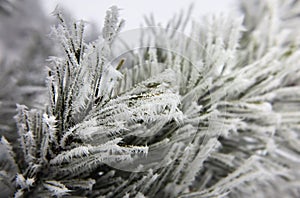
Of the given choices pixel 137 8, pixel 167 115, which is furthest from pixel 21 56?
pixel 167 115

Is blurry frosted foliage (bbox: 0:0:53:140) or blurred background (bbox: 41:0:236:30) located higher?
blurred background (bbox: 41:0:236:30)

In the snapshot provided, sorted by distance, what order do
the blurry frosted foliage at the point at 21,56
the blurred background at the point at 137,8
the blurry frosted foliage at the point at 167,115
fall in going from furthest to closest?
the blurred background at the point at 137,8, the blurry frosted foliage at the point at 21,56, the blurry frosted foliage at the point at 167,115

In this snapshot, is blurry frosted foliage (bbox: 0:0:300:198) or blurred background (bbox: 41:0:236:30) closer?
blurry frosted foliage (bbox: 0:0:300:198)

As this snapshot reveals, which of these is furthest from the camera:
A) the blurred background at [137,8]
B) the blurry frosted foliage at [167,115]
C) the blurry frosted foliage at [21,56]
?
the blurred background at [137,8]

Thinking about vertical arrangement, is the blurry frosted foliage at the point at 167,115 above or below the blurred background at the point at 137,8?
below

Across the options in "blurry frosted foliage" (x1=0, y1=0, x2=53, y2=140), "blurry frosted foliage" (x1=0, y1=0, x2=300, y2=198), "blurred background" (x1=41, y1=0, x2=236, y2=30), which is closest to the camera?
"blurry frosted foliage" (x1=0, y1=0, x2=300, y2=198)

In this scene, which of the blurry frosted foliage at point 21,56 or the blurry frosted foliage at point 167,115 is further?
the blurry frosted foliage at point 21,56

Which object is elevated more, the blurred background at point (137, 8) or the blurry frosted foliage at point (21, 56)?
the blurred background at point (137, 8)

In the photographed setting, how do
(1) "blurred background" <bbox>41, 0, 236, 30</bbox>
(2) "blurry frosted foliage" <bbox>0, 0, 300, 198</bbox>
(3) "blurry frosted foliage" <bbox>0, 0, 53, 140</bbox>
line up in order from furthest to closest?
(1) "blurred background" <bbox>41, 0, 236, 30</bbox>
(3) "blurry frosted foliage" <bbox>0, 0, 53, 140</bbox>
(2) "blurry frosted foliage" <bbox>0, 0, 300, 198</bbox>

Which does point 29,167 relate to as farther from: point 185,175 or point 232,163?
point 232,163
